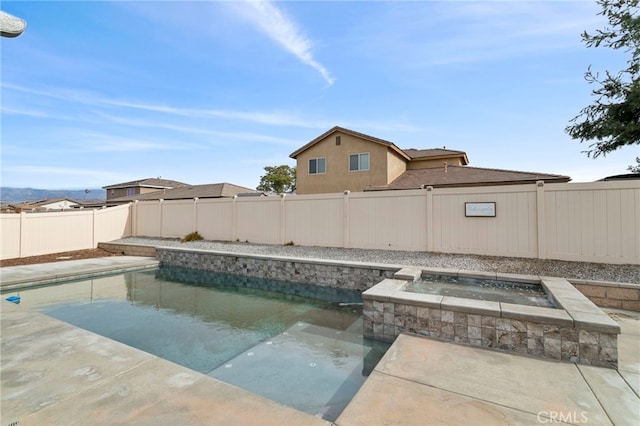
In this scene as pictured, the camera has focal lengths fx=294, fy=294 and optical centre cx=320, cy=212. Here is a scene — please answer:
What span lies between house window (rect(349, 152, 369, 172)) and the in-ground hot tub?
1167 cm

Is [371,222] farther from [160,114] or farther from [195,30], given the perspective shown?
[160,114]

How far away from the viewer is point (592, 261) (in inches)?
241

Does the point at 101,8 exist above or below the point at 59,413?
above

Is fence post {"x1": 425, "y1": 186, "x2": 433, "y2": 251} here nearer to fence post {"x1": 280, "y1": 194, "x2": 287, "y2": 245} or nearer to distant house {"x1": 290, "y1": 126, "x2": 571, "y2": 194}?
fence post {"x1": 280, "y1": 194, "x2": 287, "y2": 245}

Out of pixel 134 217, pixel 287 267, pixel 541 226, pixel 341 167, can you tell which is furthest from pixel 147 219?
pixel 541 226

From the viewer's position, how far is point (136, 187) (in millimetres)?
30578

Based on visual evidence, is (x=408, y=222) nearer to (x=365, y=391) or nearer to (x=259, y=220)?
(x=259, y=220)

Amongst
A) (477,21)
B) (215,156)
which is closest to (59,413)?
(477,21)

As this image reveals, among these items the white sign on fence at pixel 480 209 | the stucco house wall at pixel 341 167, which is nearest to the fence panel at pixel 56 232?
the stucco house wall at pixel 341 167

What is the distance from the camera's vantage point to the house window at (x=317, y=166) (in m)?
16.6

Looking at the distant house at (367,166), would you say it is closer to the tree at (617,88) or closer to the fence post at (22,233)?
the tree at (617,88)

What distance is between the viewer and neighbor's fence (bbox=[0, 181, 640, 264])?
6.08 meters

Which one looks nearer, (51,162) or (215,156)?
(51,162)

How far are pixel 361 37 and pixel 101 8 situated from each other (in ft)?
18.9
